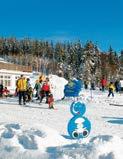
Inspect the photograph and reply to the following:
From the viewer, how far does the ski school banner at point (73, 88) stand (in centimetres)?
2756

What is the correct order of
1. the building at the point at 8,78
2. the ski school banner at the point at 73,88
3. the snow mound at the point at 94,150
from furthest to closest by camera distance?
the building at the point at 8,78 → the ski school banner at the point at 73,88 → the snow mound at the point at 94,150

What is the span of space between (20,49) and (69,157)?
158 meters

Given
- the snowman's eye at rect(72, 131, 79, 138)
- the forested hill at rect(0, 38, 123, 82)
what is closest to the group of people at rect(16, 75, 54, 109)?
the snowman's eye at rect(72, 131, 79, 138)

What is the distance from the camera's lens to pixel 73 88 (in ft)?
91.6

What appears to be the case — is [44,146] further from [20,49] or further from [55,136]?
[20,49]

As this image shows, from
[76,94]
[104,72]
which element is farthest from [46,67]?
[76,94]

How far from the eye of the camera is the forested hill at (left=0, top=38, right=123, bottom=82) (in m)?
79.5

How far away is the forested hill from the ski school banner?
162 feet

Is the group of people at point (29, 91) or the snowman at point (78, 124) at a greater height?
the group of people at point (29, 91)

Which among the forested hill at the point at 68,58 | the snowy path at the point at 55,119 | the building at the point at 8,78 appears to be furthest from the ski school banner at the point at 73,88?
the forested hill at the point at 68,58

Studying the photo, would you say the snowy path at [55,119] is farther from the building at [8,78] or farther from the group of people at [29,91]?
the building at [8,78]

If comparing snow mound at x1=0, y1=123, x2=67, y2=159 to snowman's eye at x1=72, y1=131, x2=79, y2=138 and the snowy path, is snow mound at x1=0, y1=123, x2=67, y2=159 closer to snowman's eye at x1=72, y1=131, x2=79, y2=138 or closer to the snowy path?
snowman's eye at x1=72, y1=131, x2=79, y2=138

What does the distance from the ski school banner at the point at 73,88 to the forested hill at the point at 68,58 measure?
49.4m

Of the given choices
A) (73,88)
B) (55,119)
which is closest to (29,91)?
(73,88)
